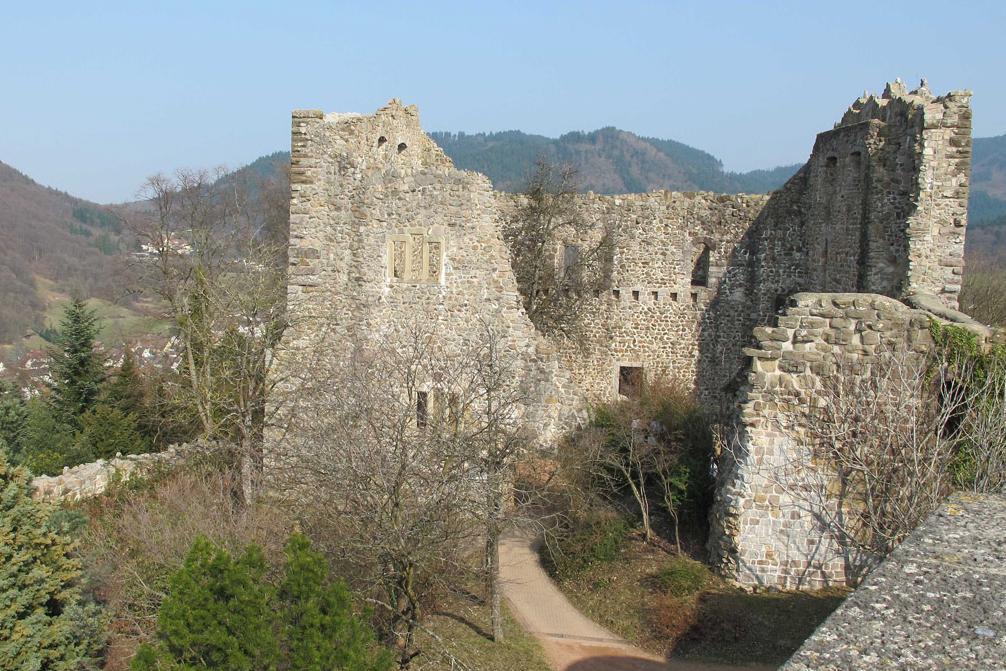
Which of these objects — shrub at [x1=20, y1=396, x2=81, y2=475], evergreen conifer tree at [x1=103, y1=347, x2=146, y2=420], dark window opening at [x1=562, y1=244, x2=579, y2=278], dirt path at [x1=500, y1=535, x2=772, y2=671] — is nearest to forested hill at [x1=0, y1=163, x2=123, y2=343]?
shrub at [x1=20, y1=396, x2=81, y2=475]

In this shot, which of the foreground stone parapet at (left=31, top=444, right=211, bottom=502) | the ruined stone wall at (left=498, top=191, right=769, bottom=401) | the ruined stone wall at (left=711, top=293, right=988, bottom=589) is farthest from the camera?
the ruined stone wall at (left=498, top=191, right=769, bottom=401)

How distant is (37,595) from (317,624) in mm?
4884

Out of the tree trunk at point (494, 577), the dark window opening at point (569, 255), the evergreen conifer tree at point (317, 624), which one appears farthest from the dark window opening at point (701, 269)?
the evergreen conifer tree at point (317, 624)

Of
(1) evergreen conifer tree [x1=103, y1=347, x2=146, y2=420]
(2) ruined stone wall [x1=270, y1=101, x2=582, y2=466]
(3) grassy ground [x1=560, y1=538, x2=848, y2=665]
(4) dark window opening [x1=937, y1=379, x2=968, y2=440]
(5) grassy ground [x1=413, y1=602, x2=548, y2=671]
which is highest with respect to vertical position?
(2) ruined stone wall [x1=270, y1=101, x2=582, y2=466]

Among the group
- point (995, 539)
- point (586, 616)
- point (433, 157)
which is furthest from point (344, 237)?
point (995, 539)

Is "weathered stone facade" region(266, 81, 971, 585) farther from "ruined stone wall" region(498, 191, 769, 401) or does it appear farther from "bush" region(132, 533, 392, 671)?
"bush" region(132, 533, 392, 671)

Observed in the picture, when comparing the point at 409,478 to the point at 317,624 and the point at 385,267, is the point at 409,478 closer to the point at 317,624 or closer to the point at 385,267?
the point at 317,624

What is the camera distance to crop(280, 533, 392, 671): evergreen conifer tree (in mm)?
8852

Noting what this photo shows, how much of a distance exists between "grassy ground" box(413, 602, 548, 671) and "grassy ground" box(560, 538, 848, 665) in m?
1.34

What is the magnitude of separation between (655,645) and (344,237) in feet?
28.9

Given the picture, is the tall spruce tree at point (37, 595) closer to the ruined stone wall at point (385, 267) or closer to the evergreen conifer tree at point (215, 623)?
the evergreen conifer tree at point (215, 623)

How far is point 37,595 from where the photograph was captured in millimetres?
11344

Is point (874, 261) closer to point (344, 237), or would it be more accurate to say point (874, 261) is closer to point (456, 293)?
point (456, 293)

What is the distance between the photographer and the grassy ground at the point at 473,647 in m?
11.6
